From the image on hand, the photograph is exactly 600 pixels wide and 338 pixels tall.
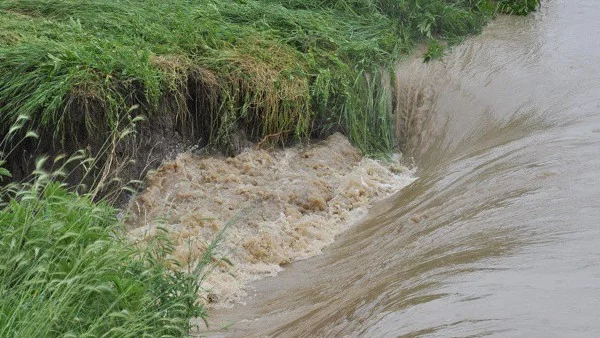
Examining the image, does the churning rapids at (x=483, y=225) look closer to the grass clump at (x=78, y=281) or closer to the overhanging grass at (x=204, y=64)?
the grass clump at (x=78, y=281)

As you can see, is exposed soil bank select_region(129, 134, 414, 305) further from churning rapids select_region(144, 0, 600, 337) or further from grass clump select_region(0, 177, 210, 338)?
grass clump select_region(0, 177, 210, 338)

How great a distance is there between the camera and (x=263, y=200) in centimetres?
772

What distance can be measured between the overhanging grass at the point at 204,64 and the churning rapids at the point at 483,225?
0.63 meters

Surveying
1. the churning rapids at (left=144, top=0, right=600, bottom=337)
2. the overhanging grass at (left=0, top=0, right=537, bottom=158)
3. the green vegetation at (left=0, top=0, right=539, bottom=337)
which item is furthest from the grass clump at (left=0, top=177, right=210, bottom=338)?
the overhanging grass at (left=0, top=0, right=537, bottom=158)

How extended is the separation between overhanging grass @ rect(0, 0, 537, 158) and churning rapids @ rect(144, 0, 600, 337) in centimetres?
63

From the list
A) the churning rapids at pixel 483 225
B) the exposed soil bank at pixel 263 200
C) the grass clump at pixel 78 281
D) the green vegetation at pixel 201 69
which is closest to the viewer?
the grass clump at pixel 78 281

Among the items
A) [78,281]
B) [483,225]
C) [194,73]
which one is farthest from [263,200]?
[78,281]

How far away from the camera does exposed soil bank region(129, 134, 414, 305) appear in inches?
275

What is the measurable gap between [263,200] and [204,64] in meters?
1.31

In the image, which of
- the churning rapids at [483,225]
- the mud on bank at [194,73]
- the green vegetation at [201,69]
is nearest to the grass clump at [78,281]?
the green vegetation at [201,69]

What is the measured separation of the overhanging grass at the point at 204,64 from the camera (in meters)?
7.45

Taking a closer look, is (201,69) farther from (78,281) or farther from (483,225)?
(78,281)

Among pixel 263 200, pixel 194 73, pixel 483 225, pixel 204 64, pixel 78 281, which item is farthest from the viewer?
pixel 204 64

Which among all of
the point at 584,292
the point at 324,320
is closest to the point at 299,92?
the point at 324,320
